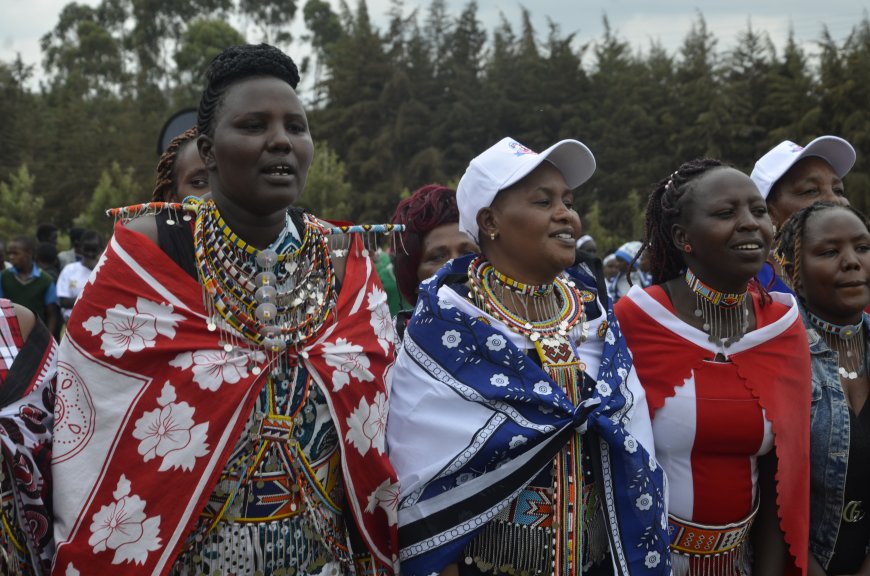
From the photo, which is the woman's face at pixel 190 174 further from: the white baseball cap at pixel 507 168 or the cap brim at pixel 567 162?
the cap brim at pixel 567 162

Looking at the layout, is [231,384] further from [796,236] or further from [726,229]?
[796,236]

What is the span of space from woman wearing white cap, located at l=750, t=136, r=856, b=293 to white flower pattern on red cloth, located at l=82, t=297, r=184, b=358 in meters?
2.99

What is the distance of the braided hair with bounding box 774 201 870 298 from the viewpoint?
388cm

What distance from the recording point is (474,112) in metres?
43.6

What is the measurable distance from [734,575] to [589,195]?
35.2 metres

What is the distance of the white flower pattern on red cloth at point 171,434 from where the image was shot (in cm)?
265

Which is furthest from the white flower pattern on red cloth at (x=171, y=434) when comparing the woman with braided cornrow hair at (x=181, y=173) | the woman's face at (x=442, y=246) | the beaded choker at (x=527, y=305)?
the woman's face at (x=442, y=246)

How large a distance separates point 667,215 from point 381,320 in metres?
1.33

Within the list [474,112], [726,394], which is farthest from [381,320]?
[474,112]

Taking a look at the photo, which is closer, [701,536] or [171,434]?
[171,434]

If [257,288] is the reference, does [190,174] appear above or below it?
above

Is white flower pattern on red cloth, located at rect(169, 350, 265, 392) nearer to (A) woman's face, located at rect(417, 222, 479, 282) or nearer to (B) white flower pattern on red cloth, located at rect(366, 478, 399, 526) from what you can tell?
(B) white flower pattern on red cloth, located at rect(366, 478, 399, 526)

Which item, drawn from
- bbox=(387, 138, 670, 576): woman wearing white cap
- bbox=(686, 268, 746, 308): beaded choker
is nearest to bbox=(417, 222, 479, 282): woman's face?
bbox=(387, 138, 670, 576): woman wearing white cap

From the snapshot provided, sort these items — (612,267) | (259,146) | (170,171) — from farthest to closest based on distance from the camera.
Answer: (612,267)
(170,171)
(259,146)
